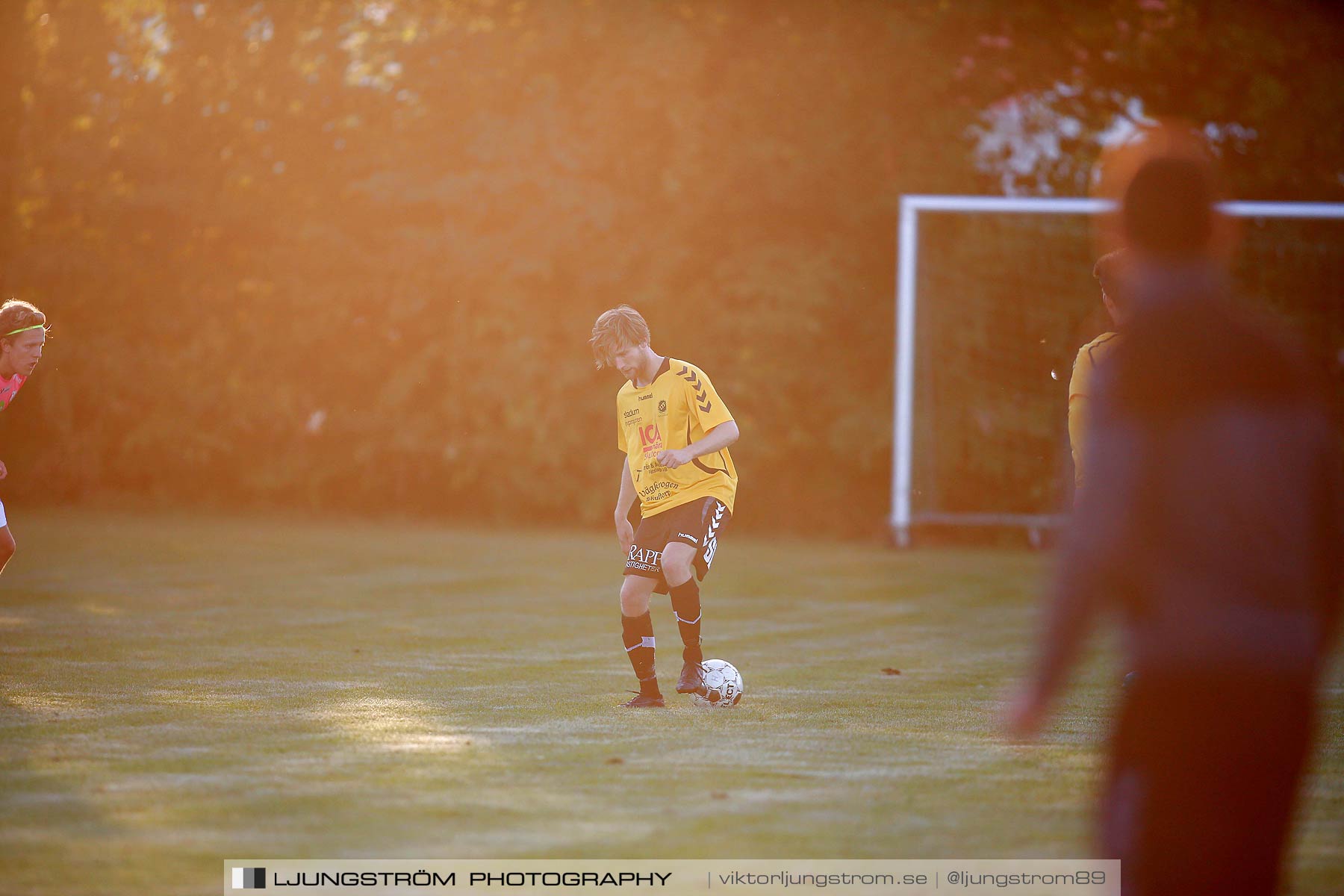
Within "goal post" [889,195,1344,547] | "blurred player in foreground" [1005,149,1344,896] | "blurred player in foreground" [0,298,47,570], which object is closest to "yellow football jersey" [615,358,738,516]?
"blurred player in foreground" [0,298,47,570]

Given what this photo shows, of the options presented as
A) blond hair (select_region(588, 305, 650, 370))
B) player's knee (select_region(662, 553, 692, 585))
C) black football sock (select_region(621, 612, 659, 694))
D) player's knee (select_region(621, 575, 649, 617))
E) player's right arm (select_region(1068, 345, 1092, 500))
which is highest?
blond hair (select_region(588, 305, 650, 370))

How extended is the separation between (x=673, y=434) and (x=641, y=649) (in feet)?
3.20

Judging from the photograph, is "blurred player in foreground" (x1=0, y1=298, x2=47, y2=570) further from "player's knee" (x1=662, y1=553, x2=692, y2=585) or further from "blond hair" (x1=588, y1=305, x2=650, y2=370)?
"player's knee" (x1=662, y1=553, x2=692, y2=585)

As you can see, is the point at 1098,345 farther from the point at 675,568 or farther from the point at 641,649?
the point at 641,649

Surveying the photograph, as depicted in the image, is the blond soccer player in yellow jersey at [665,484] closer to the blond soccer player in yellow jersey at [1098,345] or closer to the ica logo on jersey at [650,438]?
the ica logo on jersey at [650,438]

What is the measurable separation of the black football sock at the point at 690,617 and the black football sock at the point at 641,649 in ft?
0.65

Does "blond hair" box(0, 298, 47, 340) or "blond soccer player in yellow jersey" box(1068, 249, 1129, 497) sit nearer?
"blond soccer player in yellow jersey" box(1068, 249, 1129, 497)

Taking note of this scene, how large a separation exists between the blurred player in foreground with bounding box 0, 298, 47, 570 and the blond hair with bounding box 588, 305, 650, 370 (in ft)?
8.55

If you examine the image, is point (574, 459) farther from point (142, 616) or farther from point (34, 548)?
point (142, 616)

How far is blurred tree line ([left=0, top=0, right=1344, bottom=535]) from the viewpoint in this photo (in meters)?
18.5

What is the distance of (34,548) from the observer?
546 inches

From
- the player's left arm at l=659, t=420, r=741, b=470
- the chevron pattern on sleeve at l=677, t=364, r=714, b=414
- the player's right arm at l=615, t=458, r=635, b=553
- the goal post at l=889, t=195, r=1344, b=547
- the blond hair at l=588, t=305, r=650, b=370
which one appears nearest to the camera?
the player's left arm at l=659, t=420, r=741, b=470

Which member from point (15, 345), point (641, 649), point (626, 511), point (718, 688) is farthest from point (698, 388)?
point (15, 345)

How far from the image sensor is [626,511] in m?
7.04
